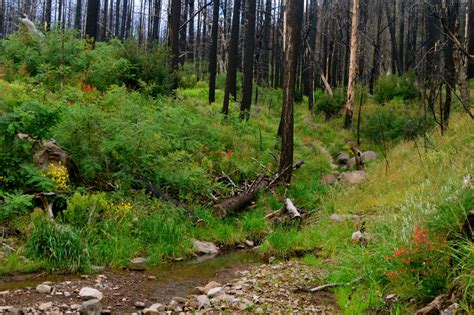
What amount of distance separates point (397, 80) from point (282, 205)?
15169mm

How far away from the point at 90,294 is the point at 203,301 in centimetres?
128

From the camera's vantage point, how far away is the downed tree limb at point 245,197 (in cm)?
950

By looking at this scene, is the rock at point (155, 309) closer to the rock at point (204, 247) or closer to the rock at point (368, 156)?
the rock at point (204, 247)

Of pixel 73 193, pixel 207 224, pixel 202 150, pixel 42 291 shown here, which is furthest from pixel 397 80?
pixel 42 291

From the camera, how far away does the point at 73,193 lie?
7762 millimetres

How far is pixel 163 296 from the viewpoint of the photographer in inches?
220

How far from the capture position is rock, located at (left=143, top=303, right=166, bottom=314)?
192 inches

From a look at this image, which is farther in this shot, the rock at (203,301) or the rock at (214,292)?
the rock at (214,292)

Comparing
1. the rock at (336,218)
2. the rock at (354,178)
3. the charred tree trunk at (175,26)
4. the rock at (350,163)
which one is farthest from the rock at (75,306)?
the charred tree trunk at (175,26)

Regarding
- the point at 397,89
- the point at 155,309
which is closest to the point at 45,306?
the point at 155,309

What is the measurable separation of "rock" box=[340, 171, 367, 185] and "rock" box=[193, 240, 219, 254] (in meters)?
4.85

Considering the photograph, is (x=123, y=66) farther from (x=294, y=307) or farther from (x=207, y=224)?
(x=294, y=307)

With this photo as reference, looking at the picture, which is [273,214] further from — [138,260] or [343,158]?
[343,158]

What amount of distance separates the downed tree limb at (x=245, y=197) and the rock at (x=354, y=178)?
1.55 m
